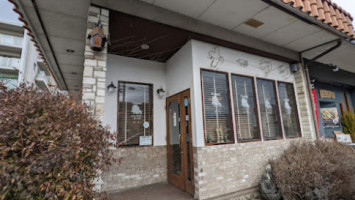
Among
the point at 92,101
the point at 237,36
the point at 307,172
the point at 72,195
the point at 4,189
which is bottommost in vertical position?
the point at 307,172

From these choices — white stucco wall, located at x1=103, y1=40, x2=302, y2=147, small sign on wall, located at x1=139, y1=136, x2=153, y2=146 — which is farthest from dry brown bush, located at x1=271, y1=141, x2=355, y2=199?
small sign on wall, located at x1=139, y1=136, x2=153, y2=146

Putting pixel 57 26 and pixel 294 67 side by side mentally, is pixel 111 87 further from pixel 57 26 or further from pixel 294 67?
pixel 294 67

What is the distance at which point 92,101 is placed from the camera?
8.16 feet

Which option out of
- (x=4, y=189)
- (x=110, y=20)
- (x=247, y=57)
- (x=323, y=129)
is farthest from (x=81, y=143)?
(x=323, y=129)

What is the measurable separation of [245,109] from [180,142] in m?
1.82

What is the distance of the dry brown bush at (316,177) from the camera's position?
10.0 ft

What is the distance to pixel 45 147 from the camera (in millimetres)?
1501

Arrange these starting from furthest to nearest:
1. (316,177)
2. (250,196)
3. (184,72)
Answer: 1. (184,72)
2. (250,196)
3. (316,177)

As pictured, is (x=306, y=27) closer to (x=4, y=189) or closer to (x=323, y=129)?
(x=323, y=129)

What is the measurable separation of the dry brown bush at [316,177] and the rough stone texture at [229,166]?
1.56ft

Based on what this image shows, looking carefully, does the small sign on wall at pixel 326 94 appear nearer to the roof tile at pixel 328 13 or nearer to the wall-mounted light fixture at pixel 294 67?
the wall-mounted light fixture at pixel 294 67

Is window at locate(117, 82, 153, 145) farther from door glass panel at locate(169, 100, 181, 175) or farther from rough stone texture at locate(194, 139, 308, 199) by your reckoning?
rough stone texture at locate(194, 139, 308, 199)

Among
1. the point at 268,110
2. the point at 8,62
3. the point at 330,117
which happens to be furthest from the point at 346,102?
the point at 8,62

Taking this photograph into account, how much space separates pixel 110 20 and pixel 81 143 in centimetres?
230
